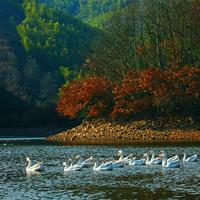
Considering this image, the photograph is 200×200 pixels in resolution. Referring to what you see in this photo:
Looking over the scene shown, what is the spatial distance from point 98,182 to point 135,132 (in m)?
34.7

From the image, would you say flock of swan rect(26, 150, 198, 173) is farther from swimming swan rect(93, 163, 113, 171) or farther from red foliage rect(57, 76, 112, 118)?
red foliage rect(57, 76, 112, 118)

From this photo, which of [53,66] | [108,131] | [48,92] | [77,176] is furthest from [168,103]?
[53,66]

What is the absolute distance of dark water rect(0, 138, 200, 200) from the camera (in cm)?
3127

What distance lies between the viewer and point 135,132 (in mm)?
70688

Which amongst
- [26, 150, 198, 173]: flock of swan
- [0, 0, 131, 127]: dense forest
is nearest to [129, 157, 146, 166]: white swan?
[26, 150, 198, 173]: flock of swan

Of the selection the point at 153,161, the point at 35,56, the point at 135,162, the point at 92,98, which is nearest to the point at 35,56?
the point at 35,56

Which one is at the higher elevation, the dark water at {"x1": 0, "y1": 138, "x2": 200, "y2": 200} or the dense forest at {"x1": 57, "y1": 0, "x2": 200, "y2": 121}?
the dense forest at {"x1": 57, "y1": 0, "x2": 200, "y2": 121}

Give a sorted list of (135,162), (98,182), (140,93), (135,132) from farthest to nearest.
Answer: (140,93), (135,132), (135,162), (98,182)

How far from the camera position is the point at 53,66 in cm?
15975

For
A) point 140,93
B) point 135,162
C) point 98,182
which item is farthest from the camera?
point 140,93

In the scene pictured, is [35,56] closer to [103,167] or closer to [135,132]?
[135,132]

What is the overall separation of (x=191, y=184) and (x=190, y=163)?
437 inches

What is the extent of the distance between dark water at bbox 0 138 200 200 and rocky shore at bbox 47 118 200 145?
16.0 metres

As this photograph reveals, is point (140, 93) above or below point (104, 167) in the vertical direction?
above
